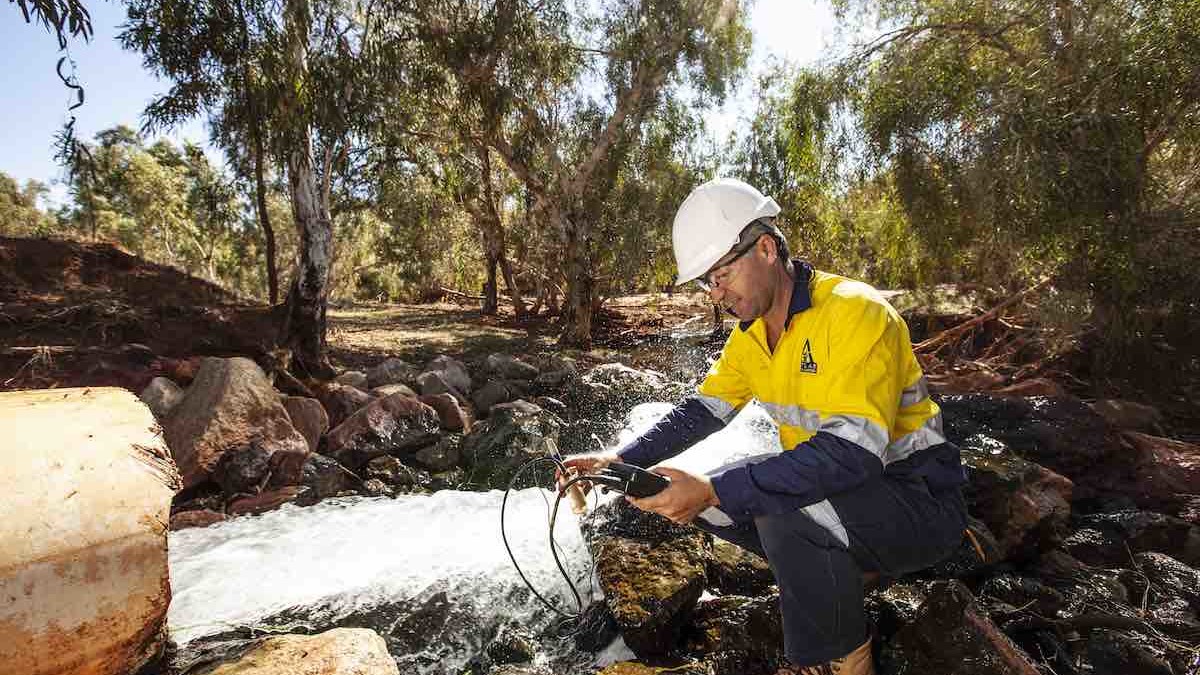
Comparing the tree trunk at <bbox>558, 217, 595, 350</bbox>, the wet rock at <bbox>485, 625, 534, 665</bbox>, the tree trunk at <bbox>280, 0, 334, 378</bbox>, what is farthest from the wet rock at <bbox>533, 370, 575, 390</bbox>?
the wet rock at <bbox>485, 625, 534, 665</bbox>

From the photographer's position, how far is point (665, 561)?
10.2ft

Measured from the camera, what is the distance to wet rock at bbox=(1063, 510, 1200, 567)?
11.3ft

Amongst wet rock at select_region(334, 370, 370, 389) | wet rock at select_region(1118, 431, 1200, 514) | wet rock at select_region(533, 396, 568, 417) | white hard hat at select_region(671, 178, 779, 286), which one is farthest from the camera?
wet rock at select_region(334, 370, 370, 389)

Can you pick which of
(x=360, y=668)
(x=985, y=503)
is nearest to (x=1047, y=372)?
(x=985, y=503)

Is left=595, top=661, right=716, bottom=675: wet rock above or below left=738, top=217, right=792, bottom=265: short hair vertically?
below

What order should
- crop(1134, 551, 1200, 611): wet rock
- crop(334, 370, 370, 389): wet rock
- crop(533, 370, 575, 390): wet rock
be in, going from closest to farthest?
crop(1134, 551, 1200, 611): wet rock, crop(334, 370, 370, 389): wet rock, crop(533, 370, 575, 390): wet rock

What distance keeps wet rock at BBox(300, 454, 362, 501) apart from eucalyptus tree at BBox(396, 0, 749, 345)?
8.13 m

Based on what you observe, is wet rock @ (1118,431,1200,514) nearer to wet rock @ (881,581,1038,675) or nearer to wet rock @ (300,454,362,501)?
wet rock @ (881,581,1038,675)

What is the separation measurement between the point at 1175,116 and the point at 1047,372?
3103 millimetres

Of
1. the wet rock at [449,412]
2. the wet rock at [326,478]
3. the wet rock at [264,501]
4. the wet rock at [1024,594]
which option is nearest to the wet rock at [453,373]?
the wet rock at [449,412]

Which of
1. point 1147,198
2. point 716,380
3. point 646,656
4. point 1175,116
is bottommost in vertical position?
point 646,656

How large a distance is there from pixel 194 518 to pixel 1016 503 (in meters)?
5.69

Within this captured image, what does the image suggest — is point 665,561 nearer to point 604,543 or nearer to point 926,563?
point 604,543

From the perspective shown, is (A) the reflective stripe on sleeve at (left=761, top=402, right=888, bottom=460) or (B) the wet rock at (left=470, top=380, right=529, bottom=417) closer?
(A) the reflective stripe on sleeve at (left=761, top=402, right=888, bottom=460)
